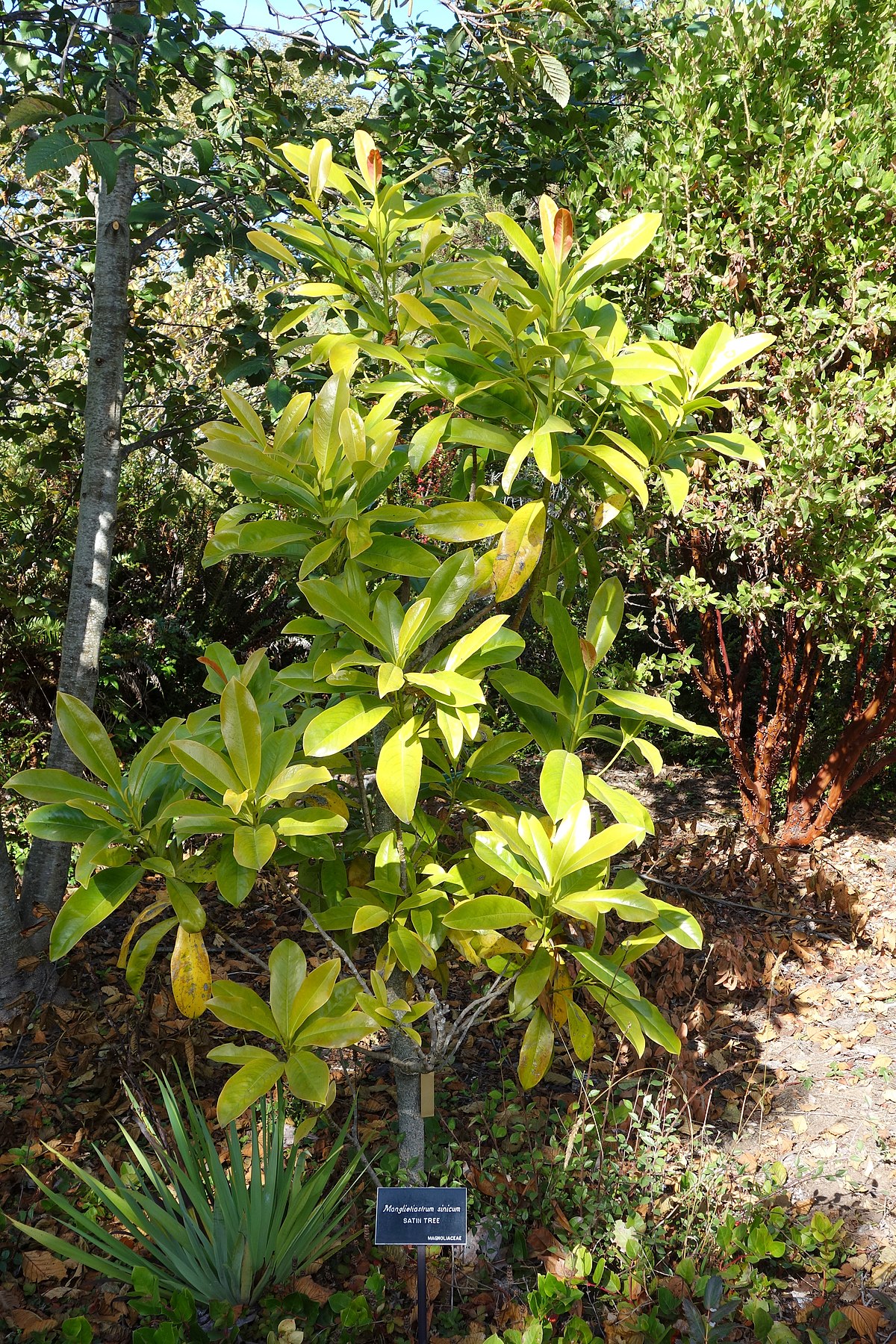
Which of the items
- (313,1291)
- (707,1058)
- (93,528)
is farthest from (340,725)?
(707,1058)

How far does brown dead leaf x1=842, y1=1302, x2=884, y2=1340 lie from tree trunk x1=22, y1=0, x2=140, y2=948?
7.84 feet

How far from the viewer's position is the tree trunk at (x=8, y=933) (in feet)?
9.12

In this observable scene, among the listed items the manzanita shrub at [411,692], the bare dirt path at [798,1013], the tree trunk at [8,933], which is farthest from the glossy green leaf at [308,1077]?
the tree trunk at [8,933]

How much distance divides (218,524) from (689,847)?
2.81 metres

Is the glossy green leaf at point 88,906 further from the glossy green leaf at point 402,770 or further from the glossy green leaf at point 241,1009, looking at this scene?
the glossy green leaf at point 402,770

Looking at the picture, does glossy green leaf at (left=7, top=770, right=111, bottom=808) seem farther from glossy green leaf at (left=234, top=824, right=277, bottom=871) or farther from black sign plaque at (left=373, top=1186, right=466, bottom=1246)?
black sign plaque at (left=373, top=1186, right=466, bottom=1246)

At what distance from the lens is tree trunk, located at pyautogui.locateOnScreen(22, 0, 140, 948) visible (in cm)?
293

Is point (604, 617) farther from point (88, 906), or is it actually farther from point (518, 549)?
point (88, 906)

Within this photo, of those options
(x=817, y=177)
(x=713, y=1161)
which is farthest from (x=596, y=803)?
(x=817, y=177)

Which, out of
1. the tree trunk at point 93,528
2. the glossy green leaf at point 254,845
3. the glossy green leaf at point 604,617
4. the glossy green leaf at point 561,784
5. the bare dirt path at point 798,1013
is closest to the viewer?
the glossy green leaf at point 254,845

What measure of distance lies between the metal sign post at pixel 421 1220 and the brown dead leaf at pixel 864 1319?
29.9 inches

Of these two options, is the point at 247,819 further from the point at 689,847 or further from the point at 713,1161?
the point at 689,847

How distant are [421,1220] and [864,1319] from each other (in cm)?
86

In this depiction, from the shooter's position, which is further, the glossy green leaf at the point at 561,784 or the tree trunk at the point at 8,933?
the tree trunk at the point at 8,933
